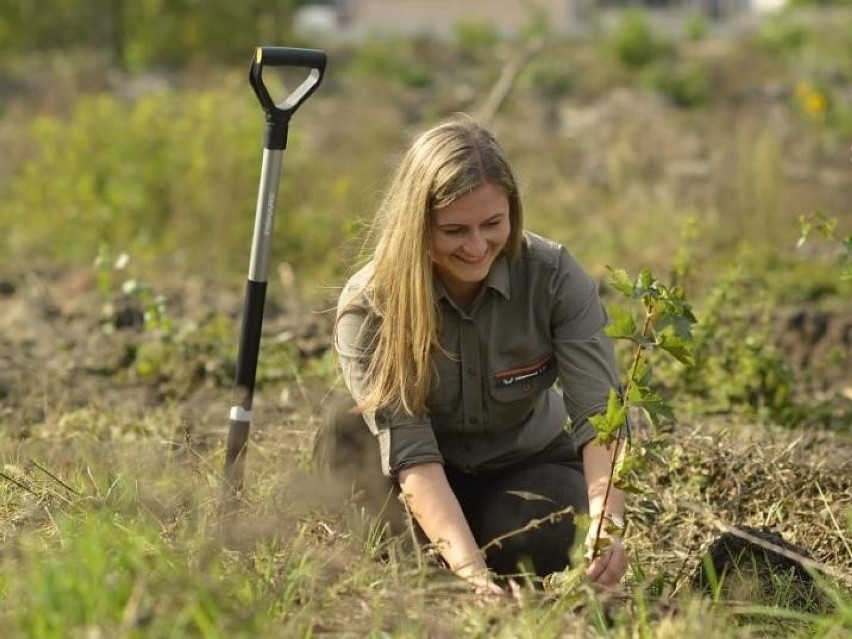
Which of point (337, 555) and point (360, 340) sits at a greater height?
point (360, 340)

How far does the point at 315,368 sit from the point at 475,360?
1.97m

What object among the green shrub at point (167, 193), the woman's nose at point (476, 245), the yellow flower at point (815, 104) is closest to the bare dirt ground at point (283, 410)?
the woman's nose at point (476, 245)

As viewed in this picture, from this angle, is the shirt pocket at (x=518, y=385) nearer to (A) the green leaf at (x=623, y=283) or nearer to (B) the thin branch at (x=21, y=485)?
(A) the green leaf at (x=623, y=283)

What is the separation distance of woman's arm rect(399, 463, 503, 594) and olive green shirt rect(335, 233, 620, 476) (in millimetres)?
34

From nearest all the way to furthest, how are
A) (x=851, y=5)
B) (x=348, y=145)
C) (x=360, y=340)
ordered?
(x=360, y=340) < (x=348, y=145) < (x=851, y=5)

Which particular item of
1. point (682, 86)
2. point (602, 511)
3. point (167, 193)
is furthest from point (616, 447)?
point (682, 86)

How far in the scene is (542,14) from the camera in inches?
637

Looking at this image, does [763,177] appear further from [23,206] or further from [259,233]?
[259,233]

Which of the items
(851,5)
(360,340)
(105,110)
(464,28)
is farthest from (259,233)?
(851,5)

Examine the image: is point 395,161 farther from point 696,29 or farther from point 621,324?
point 696,29

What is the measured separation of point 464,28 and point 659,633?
20635 millimetres

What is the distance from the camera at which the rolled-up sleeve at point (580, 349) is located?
3.59m

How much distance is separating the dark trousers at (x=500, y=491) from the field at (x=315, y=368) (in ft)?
0.27

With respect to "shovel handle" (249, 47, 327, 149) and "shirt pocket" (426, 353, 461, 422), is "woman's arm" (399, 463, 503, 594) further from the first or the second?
"shovel handle" (249, 47, 327, 149)
